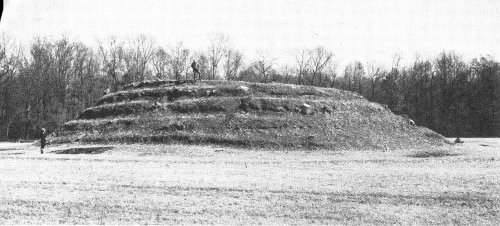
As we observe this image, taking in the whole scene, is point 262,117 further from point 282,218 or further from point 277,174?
point 282,218

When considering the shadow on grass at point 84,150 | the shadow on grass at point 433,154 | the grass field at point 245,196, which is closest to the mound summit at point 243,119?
the shadow on grass at point 84,150

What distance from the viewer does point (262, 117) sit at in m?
32.3

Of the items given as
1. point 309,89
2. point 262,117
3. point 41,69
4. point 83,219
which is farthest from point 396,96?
point 83,219

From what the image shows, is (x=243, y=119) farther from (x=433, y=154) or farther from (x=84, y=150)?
(x=433, y=154)

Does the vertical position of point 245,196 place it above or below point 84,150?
below

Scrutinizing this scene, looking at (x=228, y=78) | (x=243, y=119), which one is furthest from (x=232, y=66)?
(x=243, y=119)

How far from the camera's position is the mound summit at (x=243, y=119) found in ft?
97.5

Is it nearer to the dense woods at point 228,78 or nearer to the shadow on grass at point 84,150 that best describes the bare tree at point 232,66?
the dense woods at point 228,78

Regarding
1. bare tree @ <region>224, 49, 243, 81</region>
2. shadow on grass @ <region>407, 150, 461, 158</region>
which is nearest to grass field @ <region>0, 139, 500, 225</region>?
shadow on grass @ <region>407, 150, 461, 158</region>

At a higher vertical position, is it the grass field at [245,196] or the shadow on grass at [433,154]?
the shadow on grass at [433,154]

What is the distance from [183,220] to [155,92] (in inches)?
1185

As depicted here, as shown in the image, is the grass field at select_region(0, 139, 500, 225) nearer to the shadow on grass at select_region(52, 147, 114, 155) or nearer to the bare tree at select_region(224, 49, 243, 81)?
the shadow on grass at select_region(52, 147, 114, 155)

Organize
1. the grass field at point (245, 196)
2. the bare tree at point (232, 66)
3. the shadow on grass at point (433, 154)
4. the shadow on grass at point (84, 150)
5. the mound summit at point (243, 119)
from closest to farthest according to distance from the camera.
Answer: the grass field at point (245, 196)
the shadow on grass at point (433, 154)
the shadow on grass at point (84, 150)
the mound summit at point (243, 119)
the bare tree at point (232, 66)

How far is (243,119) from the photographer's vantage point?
31906mm
